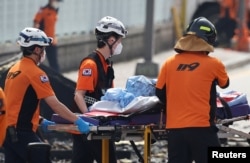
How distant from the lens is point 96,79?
8914mm

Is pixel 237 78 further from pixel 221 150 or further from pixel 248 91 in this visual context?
pixel 221 150

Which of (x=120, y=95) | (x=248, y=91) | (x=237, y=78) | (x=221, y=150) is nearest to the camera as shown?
(x=221, y=150)

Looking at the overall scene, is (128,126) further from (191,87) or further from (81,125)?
(191,87)

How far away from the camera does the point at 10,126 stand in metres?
8.34

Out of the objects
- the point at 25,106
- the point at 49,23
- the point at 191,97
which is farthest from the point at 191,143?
the point at 49,23

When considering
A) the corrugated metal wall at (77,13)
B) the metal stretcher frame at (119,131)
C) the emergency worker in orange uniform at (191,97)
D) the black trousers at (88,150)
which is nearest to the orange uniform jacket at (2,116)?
the metal stretcher frame at (119,131)

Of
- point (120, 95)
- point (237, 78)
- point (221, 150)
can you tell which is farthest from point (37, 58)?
point (237, 78)

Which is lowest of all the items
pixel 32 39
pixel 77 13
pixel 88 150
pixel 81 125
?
pixel 77 13

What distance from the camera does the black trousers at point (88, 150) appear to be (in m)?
8.95

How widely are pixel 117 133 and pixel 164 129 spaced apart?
423mm

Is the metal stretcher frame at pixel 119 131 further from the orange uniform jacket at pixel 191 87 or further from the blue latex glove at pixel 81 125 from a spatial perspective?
the orange uniform jacket at pixel 191 87

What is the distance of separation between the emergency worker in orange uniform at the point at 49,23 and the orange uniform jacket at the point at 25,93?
9.20m

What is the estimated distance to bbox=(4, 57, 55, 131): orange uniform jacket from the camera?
8.33 meters

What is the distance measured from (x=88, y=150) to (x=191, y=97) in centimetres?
135
